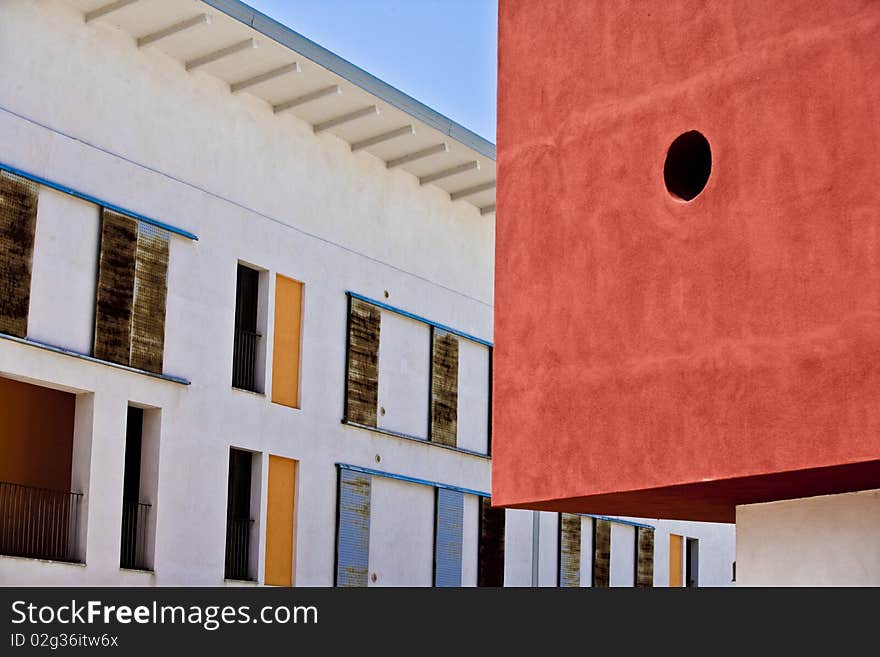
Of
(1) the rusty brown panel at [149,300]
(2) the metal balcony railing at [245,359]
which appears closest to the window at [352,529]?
(2) the metal balcony railing at [245,359]

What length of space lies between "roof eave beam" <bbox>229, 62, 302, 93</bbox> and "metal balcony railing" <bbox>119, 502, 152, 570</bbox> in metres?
6.80

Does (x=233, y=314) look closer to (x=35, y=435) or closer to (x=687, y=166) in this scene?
(x=35, y=435)

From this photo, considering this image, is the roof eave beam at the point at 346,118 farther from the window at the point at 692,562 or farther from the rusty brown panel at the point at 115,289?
the window at the point at 692,562

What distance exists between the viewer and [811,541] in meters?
12.1

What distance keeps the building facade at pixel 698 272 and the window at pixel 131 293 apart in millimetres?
9948

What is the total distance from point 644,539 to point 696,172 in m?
23.0

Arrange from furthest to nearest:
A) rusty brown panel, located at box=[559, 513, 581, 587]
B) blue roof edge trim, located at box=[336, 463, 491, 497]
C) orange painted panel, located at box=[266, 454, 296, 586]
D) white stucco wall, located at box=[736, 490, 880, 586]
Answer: rusty brown panel, located at box=[559, 513, 581, 587], blue roof edge trim, located at box=[336, 463, 491, 497], orange painted panel, located at box=[266, 454, 296, 586], white stucco wall, located at box=[736, 490, 880, 586]

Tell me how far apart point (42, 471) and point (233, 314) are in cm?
384

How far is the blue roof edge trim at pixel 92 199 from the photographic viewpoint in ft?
69.6

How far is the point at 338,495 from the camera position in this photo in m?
26.2

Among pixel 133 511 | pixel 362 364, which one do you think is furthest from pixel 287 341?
pixel 133 511

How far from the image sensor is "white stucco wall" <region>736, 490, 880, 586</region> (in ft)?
38.0

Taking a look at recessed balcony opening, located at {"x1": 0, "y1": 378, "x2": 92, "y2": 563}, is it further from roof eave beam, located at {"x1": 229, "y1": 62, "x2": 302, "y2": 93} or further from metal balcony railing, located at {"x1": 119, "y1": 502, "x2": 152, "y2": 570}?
roof eave beam, located at {"x1": 229, "y1": 62, "x2": 302, "y2": 93}

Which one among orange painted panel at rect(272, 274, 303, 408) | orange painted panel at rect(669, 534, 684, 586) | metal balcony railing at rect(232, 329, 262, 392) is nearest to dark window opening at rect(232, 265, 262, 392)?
metal balcony railing at rect(232, 329, 262, 392)
